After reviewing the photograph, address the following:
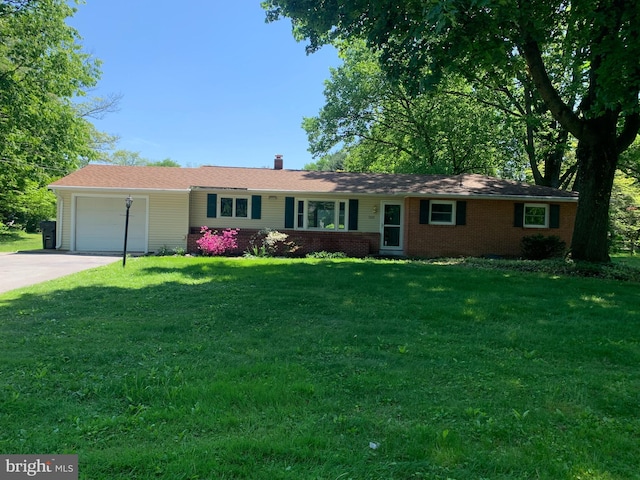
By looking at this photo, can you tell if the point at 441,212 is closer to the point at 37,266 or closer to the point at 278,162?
the point at 278,162

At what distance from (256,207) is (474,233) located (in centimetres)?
852

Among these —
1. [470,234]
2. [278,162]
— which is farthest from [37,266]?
[470,234]

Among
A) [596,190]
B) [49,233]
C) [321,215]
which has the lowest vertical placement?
[49,233]

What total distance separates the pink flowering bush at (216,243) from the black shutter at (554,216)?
12073mm

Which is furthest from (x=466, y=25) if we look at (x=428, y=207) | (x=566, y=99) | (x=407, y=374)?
(x=566, y=99)

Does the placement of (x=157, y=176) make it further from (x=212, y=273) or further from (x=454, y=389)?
(x=454, y=389)

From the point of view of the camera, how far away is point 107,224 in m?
16.3

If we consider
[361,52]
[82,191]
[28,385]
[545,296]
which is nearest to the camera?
[28,385]

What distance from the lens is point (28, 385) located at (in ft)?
11.5

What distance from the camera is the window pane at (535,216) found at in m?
16.1

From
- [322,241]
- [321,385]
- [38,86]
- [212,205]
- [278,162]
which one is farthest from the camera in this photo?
[278,162]

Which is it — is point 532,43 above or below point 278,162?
above

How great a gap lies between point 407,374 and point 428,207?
1273cm

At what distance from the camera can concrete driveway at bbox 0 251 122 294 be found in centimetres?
892
